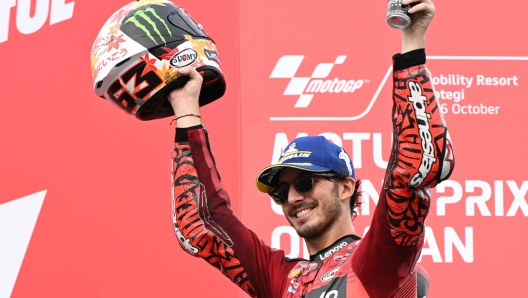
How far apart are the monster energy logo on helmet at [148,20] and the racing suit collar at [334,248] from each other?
2.23ft

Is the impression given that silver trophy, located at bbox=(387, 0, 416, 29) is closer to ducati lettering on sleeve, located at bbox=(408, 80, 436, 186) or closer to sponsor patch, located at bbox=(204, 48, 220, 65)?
ducati lettering on sleeve, located at bbox=(408, 80, 436, 186)

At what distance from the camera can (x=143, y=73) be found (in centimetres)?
238

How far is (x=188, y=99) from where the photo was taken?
8.03 ft

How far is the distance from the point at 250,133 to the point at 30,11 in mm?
967

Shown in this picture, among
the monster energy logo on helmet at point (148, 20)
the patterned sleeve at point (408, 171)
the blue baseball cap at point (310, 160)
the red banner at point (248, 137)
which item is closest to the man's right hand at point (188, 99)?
the monster energy logo on helmet at point (148, 20)

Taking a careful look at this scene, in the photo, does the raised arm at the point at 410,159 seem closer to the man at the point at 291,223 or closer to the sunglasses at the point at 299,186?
the man at the point at 291,223

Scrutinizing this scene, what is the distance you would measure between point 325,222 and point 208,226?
1.04 ft

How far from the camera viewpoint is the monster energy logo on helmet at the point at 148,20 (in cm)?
241

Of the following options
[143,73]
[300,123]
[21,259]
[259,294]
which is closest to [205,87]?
[143,73]

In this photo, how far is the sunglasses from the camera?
2406 mm

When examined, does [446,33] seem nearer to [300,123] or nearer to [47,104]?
[300,123]

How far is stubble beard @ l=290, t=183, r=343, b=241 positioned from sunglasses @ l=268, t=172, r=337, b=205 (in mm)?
53

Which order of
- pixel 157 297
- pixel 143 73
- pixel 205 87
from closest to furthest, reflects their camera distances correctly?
pixel 143 73 → pixel 205 87 → pixel 157 297

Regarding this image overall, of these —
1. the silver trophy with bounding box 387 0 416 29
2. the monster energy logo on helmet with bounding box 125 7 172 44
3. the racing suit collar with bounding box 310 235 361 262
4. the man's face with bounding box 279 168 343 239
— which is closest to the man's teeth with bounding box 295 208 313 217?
the man's face with bounding box 279 168 343 239
